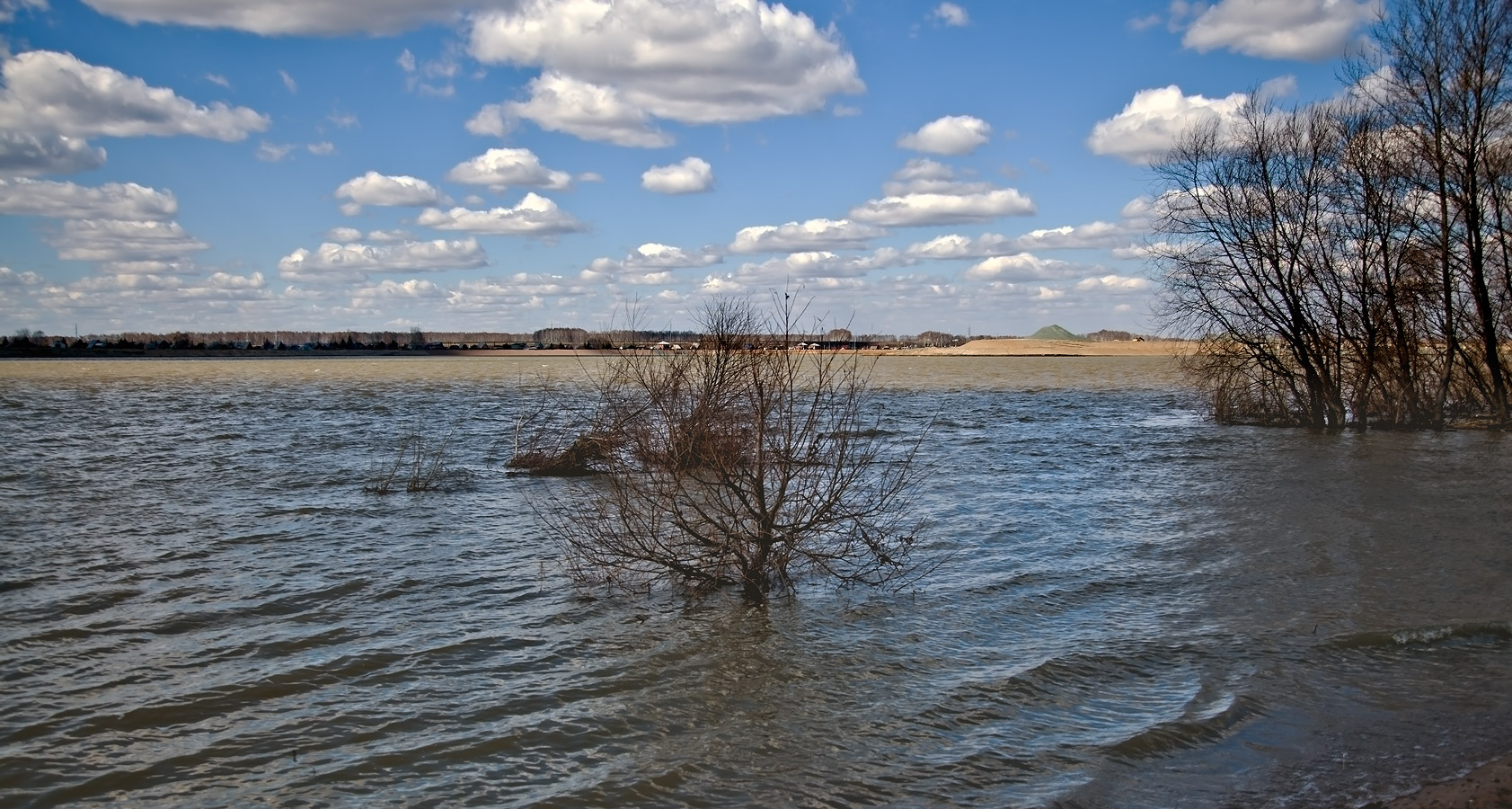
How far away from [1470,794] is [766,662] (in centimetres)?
560

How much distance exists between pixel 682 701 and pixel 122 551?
35.8 feet

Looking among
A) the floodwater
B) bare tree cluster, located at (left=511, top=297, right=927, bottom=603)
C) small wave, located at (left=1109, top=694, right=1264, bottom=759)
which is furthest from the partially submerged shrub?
small wave, located at (left=1109, top=694, right=1264, bottom=759)

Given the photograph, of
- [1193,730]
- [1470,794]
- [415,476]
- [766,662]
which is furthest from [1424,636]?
[415,476]

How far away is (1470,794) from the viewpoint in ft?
21.6

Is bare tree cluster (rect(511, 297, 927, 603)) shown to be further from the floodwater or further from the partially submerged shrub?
the partially submerged shrub

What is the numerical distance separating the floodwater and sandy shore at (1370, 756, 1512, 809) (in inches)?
9.6

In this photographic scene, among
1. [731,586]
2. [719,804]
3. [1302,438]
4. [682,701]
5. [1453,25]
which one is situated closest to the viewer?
[719,804]

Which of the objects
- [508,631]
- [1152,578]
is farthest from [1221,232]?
[508,631]

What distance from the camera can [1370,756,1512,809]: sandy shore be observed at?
640cm

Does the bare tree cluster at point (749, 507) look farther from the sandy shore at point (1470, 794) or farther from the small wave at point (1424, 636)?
the sandy shore at point (1470, 794)

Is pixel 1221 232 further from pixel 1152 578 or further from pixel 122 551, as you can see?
pixel 122 551

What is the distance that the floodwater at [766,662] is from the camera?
7.69m

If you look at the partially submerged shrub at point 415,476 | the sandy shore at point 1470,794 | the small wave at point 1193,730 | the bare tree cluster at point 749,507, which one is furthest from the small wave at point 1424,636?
the partially submerged shrub at point 415,476

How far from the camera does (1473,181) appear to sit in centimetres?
2745
